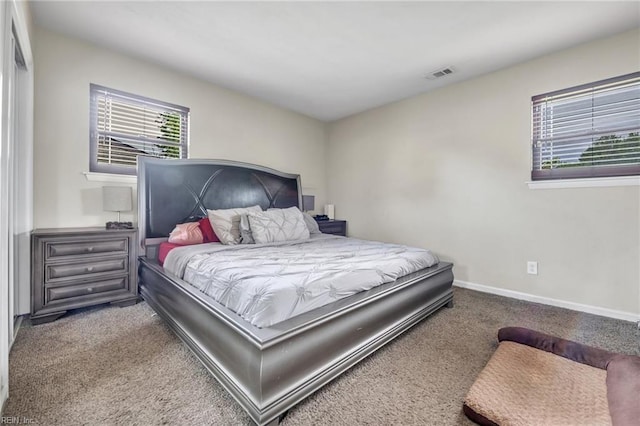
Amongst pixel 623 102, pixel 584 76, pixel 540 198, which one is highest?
pixel 584 76

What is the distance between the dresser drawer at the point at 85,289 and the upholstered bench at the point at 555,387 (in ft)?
9.54

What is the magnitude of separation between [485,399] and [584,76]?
10.3 ft

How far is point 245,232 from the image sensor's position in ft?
9.45

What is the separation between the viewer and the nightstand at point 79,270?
87.0 inches

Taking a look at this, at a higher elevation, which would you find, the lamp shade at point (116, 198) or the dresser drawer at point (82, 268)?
the lamp shade at point (116, 198)

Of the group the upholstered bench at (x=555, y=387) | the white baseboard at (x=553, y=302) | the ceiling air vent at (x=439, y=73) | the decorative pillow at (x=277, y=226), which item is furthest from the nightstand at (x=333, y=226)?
the upholstered bench at (x=555, y=387)

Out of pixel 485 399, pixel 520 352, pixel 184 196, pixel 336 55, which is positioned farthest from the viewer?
pixel 184 196

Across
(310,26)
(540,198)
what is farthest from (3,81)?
(540,198)

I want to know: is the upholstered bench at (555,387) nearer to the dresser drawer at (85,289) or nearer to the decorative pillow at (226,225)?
the decorative pillow at (226,225)

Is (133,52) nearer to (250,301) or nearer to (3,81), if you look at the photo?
(3,81)

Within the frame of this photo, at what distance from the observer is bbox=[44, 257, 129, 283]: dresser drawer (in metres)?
2.26

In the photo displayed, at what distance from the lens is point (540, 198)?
287 centimetres

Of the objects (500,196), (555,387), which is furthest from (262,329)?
(500,196)

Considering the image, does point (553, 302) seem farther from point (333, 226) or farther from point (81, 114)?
point (81, 114)
